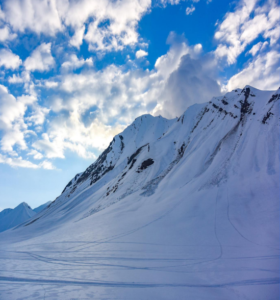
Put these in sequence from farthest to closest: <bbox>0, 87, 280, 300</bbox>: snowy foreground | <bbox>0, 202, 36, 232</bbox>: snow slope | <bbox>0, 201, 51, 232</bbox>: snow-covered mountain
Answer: <bbox>0, 202, 36, 232</bbox>: snow slope
<bbox>0, 201, 51, 232</bbox>: snow-covered mountain
<bbox>0, 87, 280, 300</bbox>: snowy foreground

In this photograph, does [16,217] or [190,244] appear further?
[16,217]

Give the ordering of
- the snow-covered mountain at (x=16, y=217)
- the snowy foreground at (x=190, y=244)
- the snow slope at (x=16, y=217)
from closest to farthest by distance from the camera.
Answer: the snowy foreground at (x=190, y=244) → the snow-covered mountain at (x=16, y=217) → the snow slope at (x=16, y=217)

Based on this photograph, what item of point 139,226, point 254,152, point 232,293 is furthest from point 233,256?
point 254,152

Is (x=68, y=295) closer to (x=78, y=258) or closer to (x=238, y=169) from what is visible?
(x=78, y=258)

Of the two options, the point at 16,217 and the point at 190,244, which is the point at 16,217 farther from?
the point at 190,244

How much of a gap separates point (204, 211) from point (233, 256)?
7436 mm

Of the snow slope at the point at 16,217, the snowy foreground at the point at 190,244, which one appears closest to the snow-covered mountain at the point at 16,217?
the snow slope at the point at 16,217

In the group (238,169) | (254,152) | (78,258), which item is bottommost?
(78,258)

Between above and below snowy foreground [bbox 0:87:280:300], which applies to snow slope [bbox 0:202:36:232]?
below

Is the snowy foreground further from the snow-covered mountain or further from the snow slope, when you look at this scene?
the snow slope

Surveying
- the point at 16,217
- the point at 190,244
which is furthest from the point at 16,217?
the point at 190,244

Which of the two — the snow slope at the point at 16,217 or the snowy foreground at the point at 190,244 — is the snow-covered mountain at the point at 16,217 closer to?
the snow slope at the point at 16,217

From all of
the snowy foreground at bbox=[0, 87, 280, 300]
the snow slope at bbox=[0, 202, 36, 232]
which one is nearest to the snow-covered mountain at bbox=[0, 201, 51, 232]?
the snow slope at bbox=[0, 202, 36, 232]

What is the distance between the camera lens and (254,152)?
23.4 meters
